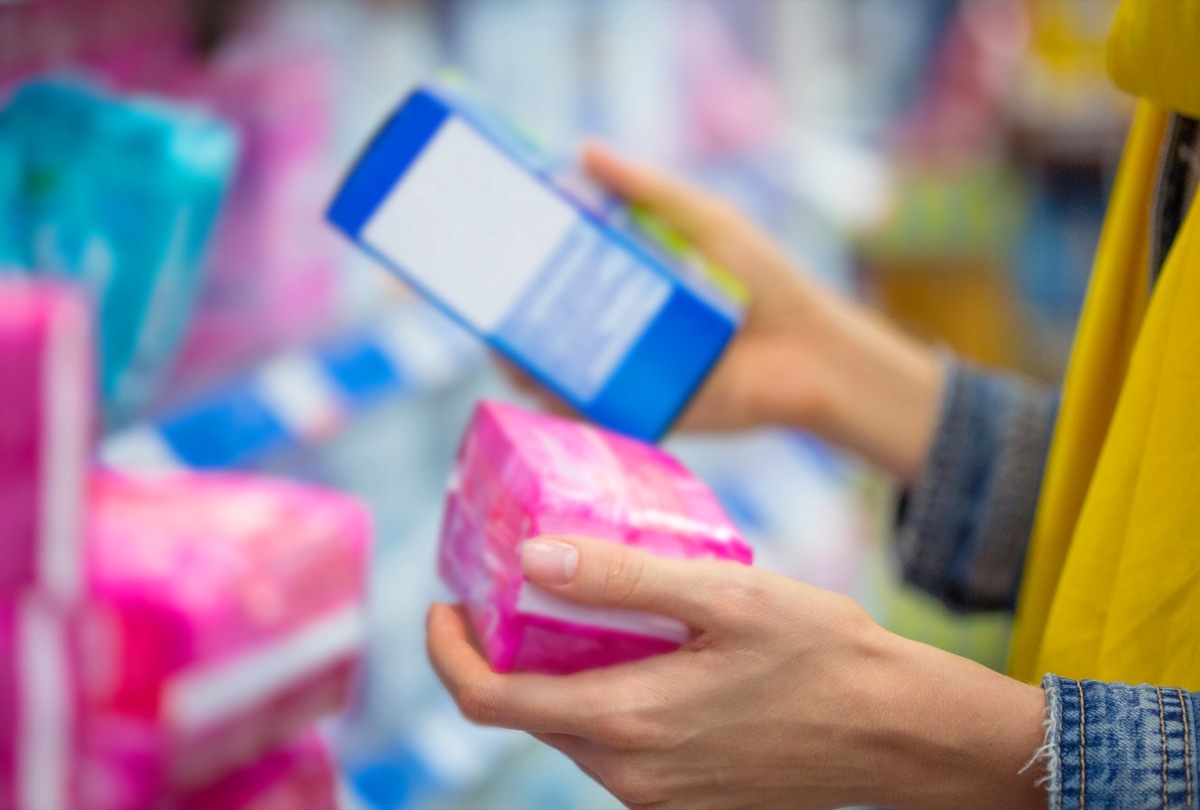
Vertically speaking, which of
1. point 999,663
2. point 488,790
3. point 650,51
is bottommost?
point 488,790

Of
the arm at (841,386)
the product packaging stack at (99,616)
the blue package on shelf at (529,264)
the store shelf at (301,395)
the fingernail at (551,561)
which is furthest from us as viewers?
the arm at (841,386)

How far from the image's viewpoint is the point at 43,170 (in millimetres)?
810

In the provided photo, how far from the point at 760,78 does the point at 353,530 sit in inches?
56.7

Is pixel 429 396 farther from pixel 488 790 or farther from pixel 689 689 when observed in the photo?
pixel 689 689

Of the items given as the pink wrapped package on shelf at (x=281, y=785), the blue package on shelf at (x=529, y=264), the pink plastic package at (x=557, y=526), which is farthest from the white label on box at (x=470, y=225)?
the pink wrapped package on shelf at (x=281, y=785)

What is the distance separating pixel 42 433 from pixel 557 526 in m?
0.30

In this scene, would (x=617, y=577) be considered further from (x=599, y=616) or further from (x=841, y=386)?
(x=841, y=386)

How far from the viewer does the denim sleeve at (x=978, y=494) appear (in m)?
1.04

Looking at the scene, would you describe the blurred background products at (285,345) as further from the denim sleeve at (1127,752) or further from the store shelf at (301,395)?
the denim sleeve at (1127,752)

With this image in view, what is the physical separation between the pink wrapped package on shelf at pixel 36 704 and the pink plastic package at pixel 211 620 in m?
0.02

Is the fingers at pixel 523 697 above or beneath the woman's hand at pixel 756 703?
beneath

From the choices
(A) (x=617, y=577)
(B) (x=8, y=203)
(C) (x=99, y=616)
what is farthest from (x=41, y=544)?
(A) (x=617, y=577)

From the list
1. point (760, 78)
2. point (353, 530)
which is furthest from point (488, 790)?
point (760, 78)

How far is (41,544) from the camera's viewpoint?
0.70m
